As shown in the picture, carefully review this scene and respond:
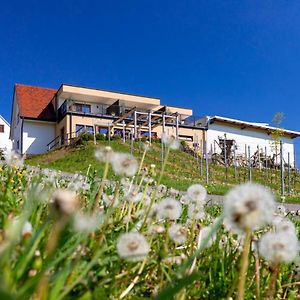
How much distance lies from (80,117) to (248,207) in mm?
33772

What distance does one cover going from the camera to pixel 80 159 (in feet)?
67.0

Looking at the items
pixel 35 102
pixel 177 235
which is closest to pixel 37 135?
pixel 35 102

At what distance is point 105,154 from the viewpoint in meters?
1.19

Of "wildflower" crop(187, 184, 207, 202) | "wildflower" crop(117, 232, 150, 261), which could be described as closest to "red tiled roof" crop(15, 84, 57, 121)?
"wildflower" crop(187, 184, 207, 202)

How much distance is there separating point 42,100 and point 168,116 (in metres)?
13.2

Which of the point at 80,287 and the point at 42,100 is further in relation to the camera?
the point at 42,100

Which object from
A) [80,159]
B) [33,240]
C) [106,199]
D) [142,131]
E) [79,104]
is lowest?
[33,240]

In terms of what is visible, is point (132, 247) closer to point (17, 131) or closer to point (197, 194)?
point (197, 194)

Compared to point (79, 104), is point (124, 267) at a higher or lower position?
lower

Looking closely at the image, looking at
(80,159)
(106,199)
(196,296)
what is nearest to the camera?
(196,296)

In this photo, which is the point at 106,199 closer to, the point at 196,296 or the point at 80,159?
the point at 196,296

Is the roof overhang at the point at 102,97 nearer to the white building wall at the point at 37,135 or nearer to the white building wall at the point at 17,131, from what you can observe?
the white building wall at the point at 37,135

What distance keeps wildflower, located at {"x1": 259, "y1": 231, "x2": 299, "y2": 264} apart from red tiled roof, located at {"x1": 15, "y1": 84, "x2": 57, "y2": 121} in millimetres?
36311

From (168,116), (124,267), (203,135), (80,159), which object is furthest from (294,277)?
(203,135)
